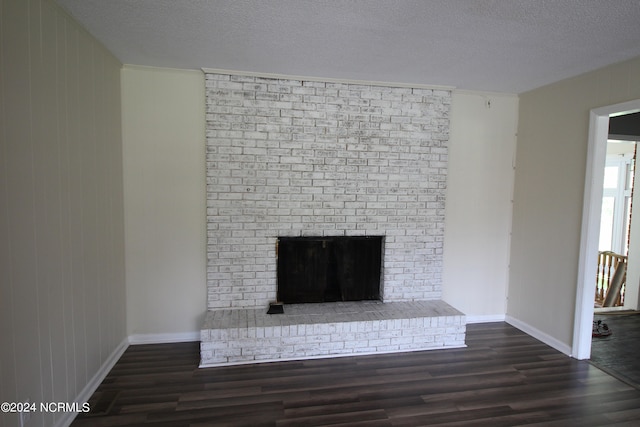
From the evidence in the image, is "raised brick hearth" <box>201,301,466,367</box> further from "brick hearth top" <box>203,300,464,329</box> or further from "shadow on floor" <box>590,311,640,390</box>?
"shadow on floor" <box>590,311,640,390</box>

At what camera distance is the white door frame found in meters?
3.06

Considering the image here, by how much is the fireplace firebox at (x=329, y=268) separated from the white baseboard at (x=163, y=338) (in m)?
0.97

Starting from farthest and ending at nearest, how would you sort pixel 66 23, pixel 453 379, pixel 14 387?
1. pixel 453 379
2. pixel 66 23
3. pixel 14 387

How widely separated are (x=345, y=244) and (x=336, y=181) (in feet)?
2.27

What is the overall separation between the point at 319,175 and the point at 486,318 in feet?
8.65

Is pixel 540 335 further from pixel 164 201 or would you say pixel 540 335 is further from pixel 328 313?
pixel 164 201

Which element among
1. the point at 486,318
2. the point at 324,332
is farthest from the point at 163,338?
the point at 486,318

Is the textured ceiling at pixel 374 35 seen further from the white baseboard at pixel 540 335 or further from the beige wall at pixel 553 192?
the white baseboard at pixel 540 335

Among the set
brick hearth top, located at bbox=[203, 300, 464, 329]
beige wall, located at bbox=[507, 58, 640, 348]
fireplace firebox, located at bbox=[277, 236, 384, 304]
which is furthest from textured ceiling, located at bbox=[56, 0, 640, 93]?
brick hearth top, located at bbox=[203, 300, 464, 329]

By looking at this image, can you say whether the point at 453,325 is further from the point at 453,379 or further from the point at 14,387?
the point at 14,387

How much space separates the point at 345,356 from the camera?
3.23 m

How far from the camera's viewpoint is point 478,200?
395 centimetres

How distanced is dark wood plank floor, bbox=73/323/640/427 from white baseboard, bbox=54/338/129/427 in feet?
0.17

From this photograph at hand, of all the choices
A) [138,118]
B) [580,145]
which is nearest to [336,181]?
[138,118]
